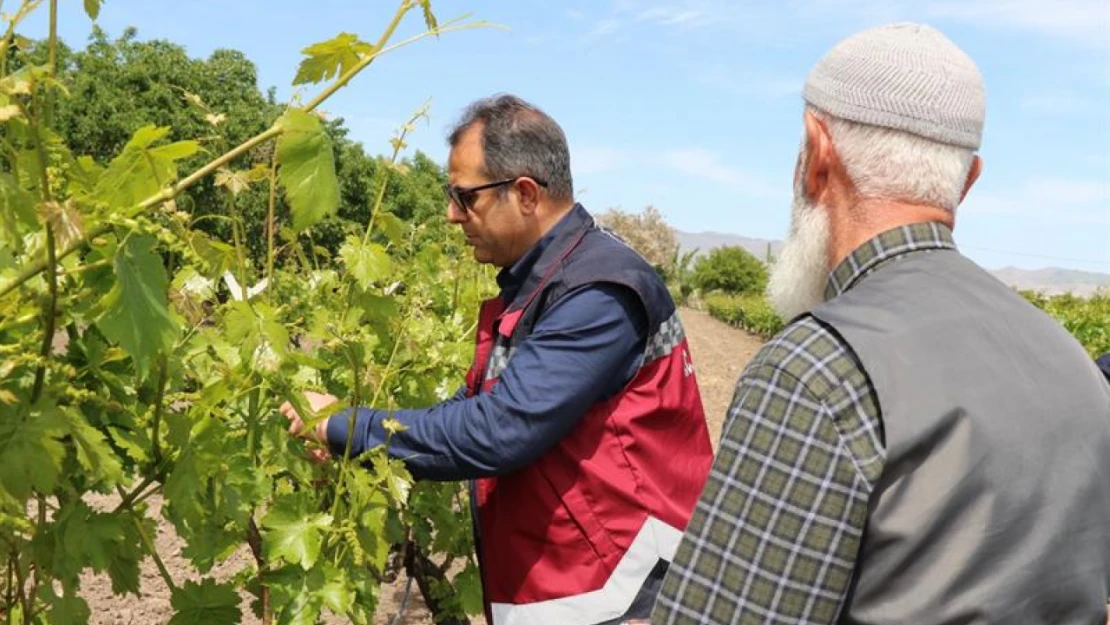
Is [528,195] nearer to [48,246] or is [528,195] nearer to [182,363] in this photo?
[182,363]

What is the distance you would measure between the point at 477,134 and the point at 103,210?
4.08ft

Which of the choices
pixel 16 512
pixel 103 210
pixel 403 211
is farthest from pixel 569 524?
pixel 403 211

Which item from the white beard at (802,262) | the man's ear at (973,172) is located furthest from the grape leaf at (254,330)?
the man's ear at (973,172)

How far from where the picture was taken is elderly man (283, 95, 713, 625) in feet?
7.63

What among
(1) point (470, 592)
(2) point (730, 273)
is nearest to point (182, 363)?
(1) point (470, 592)

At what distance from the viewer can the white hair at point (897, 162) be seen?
147cm

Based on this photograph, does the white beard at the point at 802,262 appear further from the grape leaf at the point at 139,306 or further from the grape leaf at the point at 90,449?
the grape leaf at the point at 90,449

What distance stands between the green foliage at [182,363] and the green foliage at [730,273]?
65383 millimetres

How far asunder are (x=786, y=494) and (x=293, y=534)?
145 cm

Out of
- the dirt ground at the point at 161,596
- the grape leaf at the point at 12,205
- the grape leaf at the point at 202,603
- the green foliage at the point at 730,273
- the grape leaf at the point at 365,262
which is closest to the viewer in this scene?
the grape leaf at the point at 12,205

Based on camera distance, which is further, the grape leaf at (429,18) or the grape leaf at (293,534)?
the grape leaf at (293,534)

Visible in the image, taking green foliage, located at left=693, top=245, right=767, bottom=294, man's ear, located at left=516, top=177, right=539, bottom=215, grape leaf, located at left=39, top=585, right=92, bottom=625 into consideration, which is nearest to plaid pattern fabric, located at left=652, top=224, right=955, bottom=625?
grape leaf, located at left=39, top=585, right=92, bottom=625

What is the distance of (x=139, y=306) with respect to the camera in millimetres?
1454

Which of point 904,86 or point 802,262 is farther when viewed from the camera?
point 802,262
